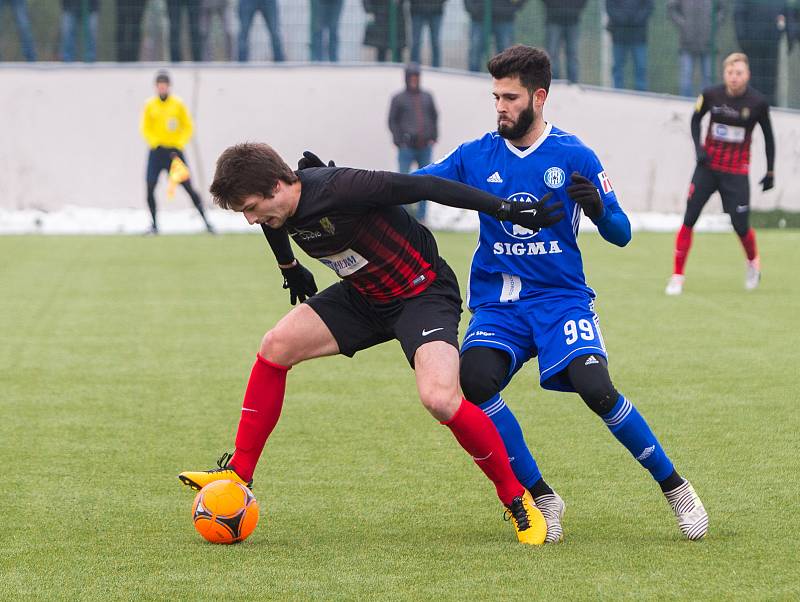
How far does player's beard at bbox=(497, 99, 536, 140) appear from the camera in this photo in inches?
210

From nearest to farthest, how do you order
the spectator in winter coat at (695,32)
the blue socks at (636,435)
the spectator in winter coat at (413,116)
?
the blue socks at (636,435) < the spectator in winter coat at (413,116) < the spectator in winter coat at (695,32)

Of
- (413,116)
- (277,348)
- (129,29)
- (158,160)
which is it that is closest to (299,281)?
(277,348)

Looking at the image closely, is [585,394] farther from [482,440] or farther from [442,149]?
[442,149]

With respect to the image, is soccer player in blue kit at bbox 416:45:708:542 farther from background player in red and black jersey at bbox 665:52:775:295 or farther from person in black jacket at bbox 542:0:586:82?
person in black jacket at bbox 542:0:586:82

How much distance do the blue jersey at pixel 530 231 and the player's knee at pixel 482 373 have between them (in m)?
0.29

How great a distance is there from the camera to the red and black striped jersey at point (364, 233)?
5051mm

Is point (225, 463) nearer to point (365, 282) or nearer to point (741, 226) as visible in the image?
point (365, 282)

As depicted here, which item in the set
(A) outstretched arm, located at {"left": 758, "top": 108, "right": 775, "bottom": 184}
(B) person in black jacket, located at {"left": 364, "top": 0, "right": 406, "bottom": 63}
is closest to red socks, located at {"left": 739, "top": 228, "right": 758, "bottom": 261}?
(A) outstretched arm, located at {"left": 758, "top": 108, "right": 775, "bottom": 184}

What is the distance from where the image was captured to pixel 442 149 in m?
22.5

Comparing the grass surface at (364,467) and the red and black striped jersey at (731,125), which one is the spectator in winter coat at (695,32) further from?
the grass surface at (364,467)

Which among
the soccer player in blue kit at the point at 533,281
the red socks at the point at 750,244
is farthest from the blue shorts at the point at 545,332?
the red socks at the point at 750,244

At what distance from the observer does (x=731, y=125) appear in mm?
12969

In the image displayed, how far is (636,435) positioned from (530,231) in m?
0.89

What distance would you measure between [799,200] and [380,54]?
7.03 metres
